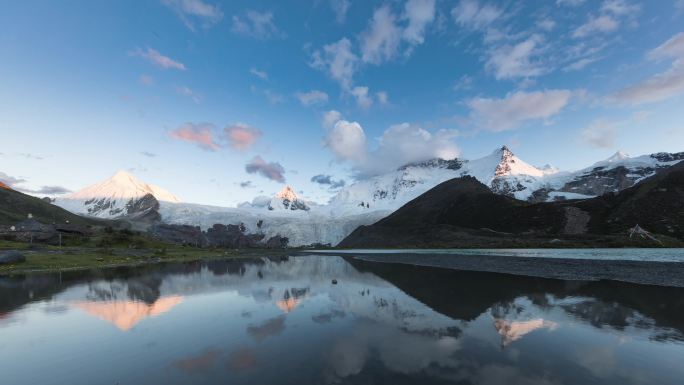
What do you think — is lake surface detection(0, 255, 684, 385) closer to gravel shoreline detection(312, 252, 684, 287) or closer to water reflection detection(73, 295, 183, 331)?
water reflection detection(73, 295, 183, 331)

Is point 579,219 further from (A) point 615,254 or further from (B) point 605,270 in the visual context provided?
(B) point 605,270

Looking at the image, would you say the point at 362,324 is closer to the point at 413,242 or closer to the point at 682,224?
Result: the point at 682,224

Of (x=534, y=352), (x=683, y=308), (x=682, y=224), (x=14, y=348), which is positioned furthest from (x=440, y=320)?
(x=682, y=224)

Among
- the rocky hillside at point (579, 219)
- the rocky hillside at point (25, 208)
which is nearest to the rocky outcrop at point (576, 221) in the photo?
the rocky hillside at point (579, 219)

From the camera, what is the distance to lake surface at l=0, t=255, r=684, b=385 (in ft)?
48.5

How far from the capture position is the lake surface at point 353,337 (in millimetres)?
14797

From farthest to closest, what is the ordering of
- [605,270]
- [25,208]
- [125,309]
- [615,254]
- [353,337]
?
[25,208], [615,254], [605,270], [125,309], [353,337]

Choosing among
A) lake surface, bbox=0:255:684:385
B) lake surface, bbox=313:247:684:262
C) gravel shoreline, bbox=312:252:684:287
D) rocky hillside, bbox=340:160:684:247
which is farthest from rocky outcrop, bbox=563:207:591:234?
lake surface, bbox=0:255:684:385

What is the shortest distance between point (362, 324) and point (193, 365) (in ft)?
37.1

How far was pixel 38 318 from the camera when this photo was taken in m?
26.4

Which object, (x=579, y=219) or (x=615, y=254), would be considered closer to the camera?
(x=615, y=254)

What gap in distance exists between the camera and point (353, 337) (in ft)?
68.3

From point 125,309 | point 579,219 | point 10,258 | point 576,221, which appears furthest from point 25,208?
point 579,219

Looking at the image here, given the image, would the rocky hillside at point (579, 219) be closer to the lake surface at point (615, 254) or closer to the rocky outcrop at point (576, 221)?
the rocky outcrop at point (576, 221)
